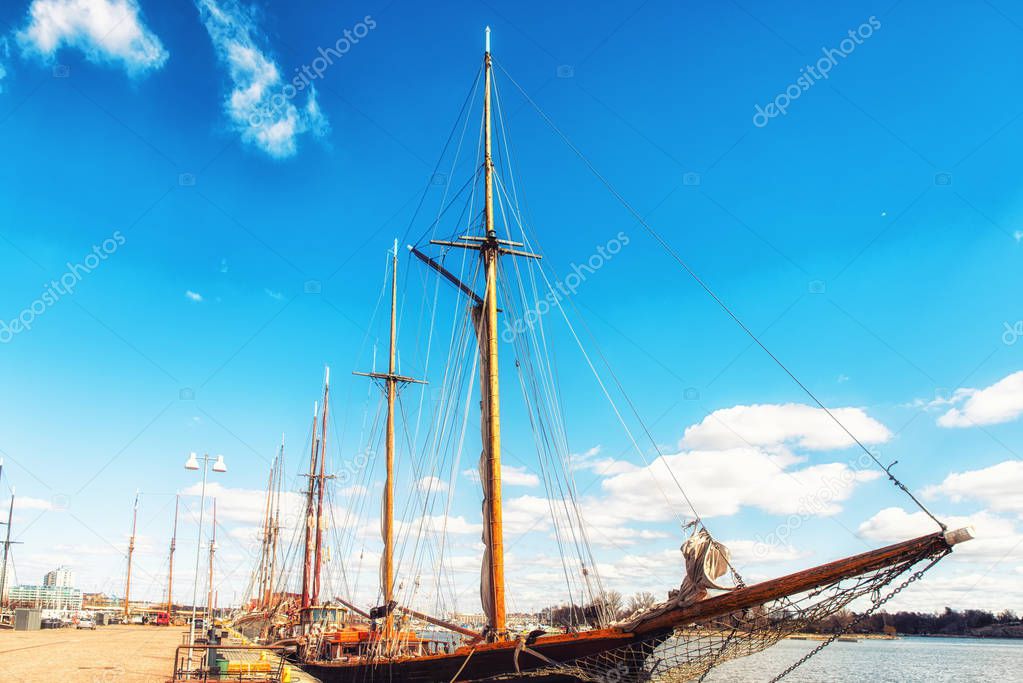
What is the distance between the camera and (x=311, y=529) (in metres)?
58.9

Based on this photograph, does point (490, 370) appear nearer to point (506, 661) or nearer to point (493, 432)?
point (493, 432)

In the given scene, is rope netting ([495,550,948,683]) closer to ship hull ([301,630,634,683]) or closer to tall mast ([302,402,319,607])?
ship hull ([301,630,634,683])

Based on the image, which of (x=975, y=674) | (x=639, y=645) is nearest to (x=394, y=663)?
(x=639, y=645)

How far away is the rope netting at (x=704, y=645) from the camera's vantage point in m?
15.4

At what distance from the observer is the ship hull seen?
1703 centimetres

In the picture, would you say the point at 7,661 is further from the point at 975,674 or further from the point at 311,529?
the point at 975,674

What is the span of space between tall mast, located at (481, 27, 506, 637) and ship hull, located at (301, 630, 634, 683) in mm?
1556

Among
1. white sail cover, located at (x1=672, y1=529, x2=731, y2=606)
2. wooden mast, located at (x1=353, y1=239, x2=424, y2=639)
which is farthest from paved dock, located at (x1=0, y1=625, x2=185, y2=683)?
white sail cover, located at (x1=672, y1=529, x2=731, y2=606)

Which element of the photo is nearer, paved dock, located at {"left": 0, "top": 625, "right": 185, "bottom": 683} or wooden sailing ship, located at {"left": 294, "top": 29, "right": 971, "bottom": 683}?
wooden sailing ship, located at {"left": 294, "top": 29, "right": 971, "bottom": 683}

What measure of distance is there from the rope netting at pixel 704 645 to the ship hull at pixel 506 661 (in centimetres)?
10

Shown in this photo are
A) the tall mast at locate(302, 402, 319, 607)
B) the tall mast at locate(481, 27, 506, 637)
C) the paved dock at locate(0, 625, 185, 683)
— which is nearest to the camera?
the tall mast at locate(481, 27, 506, 637)

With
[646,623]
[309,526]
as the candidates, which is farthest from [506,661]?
[309,526]

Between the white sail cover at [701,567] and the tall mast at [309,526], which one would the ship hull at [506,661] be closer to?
the white sail cover at [701,567]

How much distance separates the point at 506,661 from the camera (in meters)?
18.0
